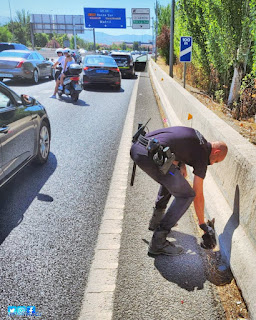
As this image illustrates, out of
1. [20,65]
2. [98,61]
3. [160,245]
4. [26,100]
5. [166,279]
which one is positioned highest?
[98,61]

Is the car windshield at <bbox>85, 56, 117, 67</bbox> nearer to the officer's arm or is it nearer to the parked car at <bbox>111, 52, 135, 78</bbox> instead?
the parked car at <bbox>111, 52, 135, 78</bbox>

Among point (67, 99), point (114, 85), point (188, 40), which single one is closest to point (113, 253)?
point (67, 99)

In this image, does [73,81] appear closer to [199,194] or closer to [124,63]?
[199,194]

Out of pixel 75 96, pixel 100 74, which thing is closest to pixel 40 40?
pixel 100 74

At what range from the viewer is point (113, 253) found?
2.93 meters

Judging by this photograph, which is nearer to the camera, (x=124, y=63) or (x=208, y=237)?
(x=208, y=237)

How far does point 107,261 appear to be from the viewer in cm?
282

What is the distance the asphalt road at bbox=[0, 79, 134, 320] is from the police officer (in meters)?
0.75

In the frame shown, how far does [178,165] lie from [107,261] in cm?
111

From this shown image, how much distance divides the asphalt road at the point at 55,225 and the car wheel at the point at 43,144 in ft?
0.53

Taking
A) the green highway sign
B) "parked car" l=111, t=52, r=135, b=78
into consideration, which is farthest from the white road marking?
the green highway sign

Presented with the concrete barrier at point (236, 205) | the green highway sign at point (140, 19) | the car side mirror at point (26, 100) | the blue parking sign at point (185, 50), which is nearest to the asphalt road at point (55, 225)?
the car side mirror at point (26, 100)

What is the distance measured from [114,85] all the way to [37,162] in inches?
447

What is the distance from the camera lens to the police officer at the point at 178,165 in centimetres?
272
